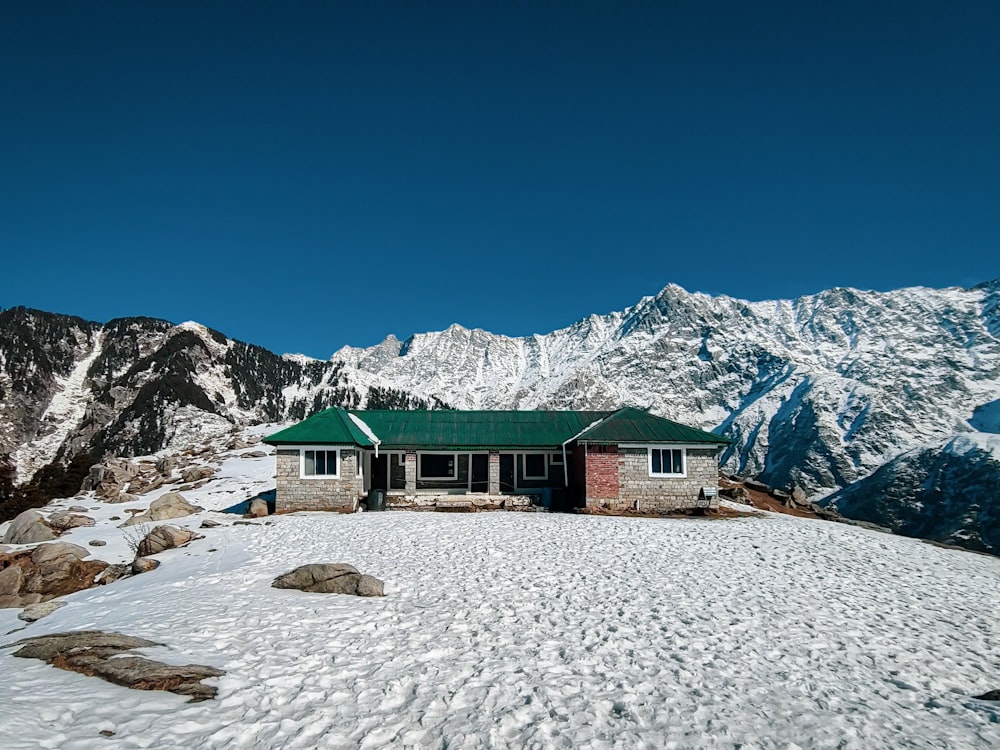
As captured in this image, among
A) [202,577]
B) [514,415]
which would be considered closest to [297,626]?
[202,577]

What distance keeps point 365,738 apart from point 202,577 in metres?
→ 8.79

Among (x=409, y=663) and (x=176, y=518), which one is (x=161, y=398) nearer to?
(x=176, y=518)

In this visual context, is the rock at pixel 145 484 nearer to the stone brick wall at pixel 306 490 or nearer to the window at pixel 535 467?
the stone brick wall at pixel 306 490

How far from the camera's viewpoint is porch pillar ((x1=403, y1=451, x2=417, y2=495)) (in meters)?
28.5

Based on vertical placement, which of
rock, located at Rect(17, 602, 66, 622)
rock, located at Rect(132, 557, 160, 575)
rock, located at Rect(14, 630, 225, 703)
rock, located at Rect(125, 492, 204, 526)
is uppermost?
rock, located at Rect(125, 492, 204, 526)

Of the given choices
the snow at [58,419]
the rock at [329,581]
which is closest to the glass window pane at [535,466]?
the rock at [329,581]

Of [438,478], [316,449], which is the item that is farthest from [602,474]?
[316,449]

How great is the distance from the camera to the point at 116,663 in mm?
7535

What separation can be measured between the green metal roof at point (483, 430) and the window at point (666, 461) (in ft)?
1.78

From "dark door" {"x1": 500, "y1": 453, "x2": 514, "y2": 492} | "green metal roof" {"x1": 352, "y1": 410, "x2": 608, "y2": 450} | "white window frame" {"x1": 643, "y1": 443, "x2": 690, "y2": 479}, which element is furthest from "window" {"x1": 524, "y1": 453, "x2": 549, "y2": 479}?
"white window frame" {"x1": 643, "y1": 443, "x2": 690, "y2": 479}

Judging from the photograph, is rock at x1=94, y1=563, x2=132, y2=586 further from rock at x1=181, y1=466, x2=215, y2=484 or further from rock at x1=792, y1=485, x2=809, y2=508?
rock at x1=792, y1=485, x2=809, y2=508

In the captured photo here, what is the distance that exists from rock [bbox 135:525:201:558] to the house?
23.8 feet

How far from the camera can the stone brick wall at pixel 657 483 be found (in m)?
26.2

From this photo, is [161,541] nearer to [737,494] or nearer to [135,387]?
[737,494]
